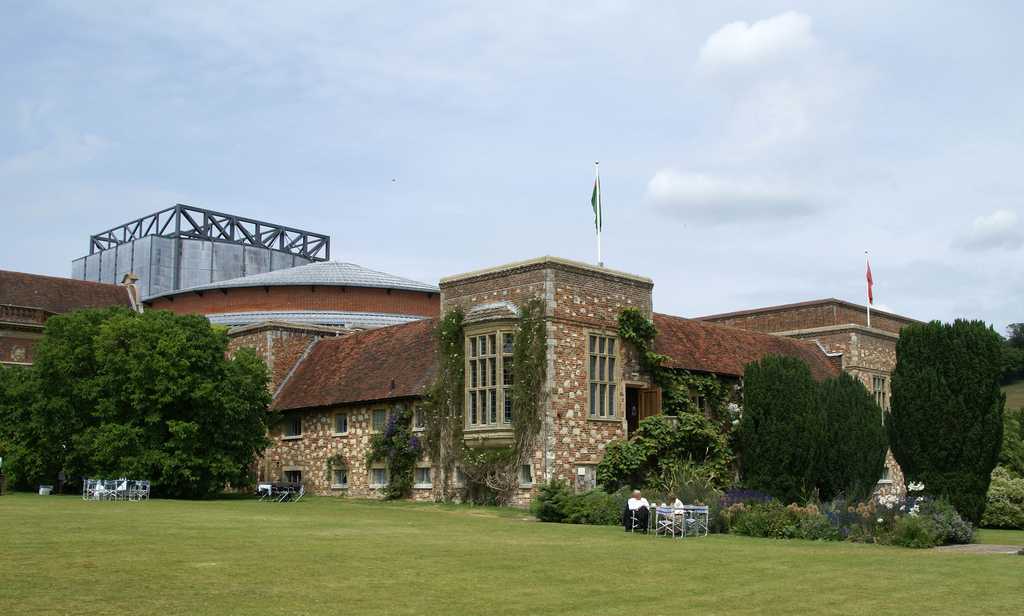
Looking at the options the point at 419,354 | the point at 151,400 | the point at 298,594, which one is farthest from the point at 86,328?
the point at 298,594

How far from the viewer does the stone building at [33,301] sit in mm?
62625

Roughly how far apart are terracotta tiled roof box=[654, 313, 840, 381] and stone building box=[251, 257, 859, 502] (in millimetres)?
77

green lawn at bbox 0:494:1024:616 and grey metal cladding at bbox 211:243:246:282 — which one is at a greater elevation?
grey metal cladding at bbox 211:243:246:282

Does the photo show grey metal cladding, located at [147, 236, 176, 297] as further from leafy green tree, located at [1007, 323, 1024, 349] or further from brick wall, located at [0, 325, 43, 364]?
leafy green tree, located at [1007, 323, 1024, 349]

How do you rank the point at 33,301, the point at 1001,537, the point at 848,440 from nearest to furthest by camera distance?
the point at 1001,537
the point at 848,440
the point at 33,301

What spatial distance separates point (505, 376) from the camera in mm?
32750

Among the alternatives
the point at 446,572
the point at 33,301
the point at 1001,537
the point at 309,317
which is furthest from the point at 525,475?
the point at 33,301

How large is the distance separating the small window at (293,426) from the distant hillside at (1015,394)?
5378 centimetres

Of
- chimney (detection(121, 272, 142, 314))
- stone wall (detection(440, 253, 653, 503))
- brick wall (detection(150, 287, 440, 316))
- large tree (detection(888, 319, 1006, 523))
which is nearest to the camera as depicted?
large tree (detection(888, 319, 1006, 523))

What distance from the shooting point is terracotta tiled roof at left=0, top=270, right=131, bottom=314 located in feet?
219

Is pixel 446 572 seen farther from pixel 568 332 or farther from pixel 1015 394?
pixel 1015 394

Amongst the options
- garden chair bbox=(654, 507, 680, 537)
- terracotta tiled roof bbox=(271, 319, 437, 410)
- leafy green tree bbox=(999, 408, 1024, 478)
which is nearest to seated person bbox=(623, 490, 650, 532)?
garden chair bbox=(654, 507, 680, 537)

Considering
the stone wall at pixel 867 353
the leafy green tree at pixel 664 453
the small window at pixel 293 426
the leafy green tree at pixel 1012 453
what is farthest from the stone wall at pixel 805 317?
the small window at pixel 293 426

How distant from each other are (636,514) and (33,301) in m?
55.1
